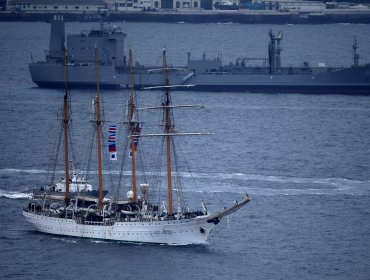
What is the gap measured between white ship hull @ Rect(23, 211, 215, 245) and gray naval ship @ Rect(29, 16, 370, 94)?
64.9 metres

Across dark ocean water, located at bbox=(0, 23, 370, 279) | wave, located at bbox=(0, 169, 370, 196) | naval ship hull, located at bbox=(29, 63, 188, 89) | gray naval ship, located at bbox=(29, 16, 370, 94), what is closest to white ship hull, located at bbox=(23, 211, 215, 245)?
dark ocean water, located at bbox=(0, 23, 370, 279)

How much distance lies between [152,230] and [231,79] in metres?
67.8

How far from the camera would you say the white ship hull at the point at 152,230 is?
214 feet

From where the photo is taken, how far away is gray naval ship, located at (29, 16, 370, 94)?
431ft

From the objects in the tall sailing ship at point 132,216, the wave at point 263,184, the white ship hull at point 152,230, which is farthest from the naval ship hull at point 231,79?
the white ship hull at point 152,230

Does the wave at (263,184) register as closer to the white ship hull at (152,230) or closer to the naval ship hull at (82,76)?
the white ship hull at (152,230)

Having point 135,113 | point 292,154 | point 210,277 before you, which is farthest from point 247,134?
point 210,277

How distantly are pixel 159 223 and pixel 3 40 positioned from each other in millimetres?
136403

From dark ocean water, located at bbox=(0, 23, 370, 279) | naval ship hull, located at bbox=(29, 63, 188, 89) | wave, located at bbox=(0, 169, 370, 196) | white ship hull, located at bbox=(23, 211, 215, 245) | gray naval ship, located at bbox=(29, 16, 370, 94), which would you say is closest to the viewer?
dark ocean water, located at bbox=(0, 23, 370, 279)

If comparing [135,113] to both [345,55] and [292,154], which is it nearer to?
[292,154]

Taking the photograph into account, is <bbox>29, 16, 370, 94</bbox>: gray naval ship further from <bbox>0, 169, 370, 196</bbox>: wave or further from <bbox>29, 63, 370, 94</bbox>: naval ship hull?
<bbox>0, 169, 370, 196</bbox>: wave

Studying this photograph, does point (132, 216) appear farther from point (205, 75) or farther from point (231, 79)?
point (231, 79)

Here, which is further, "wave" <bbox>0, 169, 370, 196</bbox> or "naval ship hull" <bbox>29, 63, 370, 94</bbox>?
"naval ship hull" <bbox>29, 63, 370, 94</bbox>

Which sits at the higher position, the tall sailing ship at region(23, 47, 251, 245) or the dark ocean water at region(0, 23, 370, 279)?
the tall sailing ship at region(23, 47, 251, 245)
